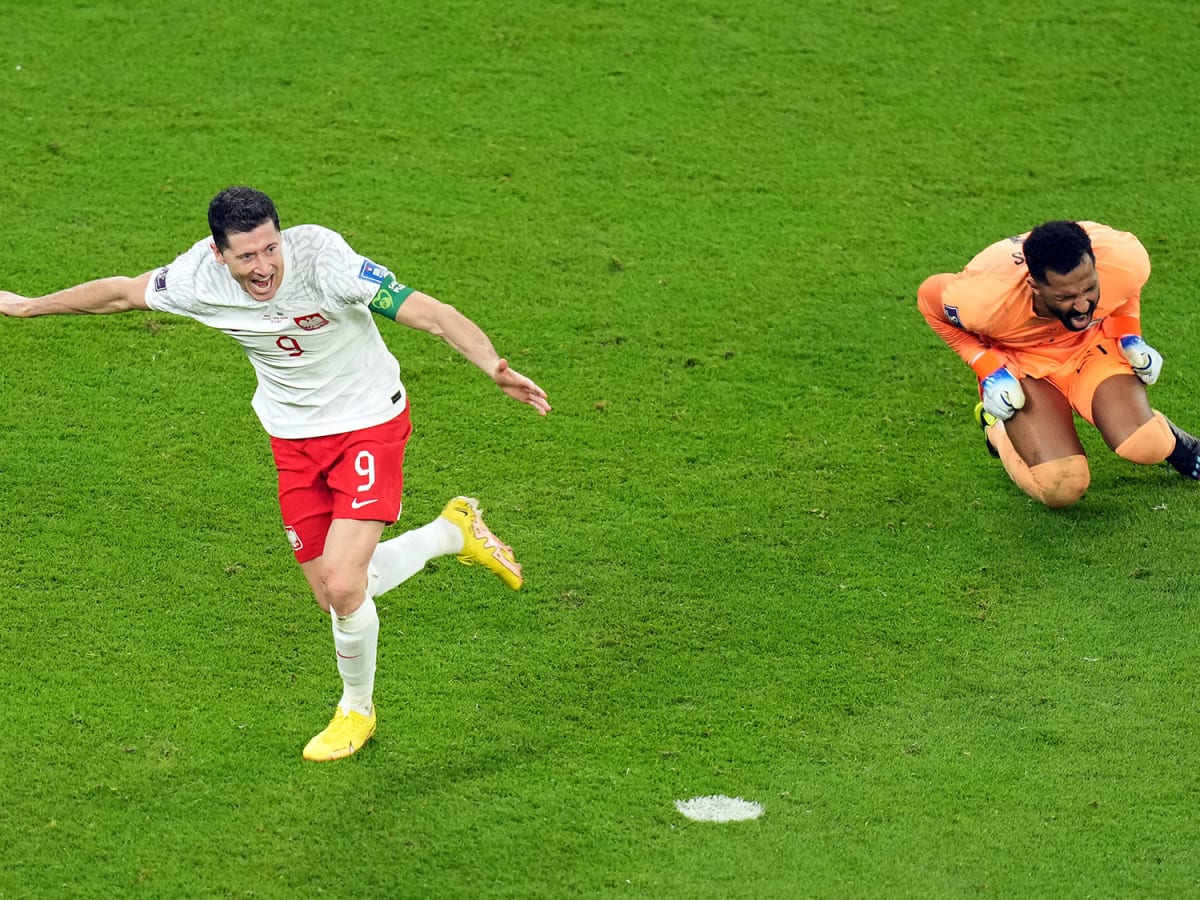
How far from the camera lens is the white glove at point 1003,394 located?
555 cm

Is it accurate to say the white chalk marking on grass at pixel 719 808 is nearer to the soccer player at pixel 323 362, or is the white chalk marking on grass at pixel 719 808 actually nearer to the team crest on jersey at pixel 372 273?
the soccer player at pixel 323 362

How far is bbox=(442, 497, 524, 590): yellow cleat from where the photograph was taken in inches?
200

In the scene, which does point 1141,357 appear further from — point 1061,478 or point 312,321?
point 312,321

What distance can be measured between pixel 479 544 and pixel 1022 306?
2249 mm

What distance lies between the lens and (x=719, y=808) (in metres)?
4.38

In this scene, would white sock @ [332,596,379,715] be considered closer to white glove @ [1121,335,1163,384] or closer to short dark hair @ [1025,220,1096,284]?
short dark hair @ [1025,220,1096,284]

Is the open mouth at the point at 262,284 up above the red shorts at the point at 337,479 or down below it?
above

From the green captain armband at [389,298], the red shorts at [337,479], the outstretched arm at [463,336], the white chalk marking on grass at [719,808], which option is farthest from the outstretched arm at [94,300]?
the white chalk marking on grass at [719,808]

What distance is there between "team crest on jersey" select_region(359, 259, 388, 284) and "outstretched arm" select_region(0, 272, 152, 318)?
0.68m

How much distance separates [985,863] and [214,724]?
2400 mm

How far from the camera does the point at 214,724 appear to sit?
4695 millimetres

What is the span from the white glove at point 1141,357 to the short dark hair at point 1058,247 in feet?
1.65

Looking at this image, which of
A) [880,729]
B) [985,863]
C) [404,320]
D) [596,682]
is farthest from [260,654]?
[985,863]

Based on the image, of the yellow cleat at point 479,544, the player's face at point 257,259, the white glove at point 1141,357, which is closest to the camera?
the player's face at point 257,259
